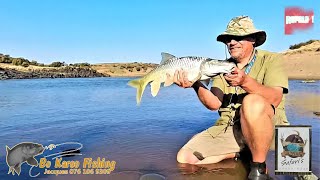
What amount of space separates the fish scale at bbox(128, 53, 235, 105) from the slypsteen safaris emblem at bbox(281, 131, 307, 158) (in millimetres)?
887

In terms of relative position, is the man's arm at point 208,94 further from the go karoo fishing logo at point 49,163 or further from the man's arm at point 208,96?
the go karoo fishing logo at point 49,163

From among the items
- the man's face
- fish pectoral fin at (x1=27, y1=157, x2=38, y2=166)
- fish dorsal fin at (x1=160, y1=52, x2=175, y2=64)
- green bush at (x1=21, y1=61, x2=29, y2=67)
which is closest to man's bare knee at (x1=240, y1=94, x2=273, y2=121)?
the man's face

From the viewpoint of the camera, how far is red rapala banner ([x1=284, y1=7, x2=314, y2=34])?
4.60 metres

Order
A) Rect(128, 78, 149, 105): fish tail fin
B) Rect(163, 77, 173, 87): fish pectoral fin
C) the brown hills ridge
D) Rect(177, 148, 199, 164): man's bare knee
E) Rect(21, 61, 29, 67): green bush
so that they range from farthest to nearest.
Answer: Rect(21, 61, 29, 67): green bush, the brown hills ridge, Rect(128, 78, 149, 105): fish tail fin, Rect(177, 148, 199, 164): man's bare knee, Rect(163, 77, 173, 87): fish pectoral fin

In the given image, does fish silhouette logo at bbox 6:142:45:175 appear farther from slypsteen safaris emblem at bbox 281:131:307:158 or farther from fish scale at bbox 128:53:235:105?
slypsteen safaris emblem at bbox 281:131:307:158

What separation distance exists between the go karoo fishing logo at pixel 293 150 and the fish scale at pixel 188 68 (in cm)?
84

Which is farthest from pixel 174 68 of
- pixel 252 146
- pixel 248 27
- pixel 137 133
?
pixel 137 133

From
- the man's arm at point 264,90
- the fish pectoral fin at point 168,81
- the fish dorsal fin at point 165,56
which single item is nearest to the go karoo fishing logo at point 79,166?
the fish pectoral fin at point 168,81

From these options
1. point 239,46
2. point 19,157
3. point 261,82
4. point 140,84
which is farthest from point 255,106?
point 19,157

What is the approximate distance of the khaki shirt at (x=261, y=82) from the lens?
3.67 m

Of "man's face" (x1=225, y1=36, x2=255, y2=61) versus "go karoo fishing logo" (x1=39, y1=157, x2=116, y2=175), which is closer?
"man's face" (x1=225, y1=36, x2=255, y2=61)

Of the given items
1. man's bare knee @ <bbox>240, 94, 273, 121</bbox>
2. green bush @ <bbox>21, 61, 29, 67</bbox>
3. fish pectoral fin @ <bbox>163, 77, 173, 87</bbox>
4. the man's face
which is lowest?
man's bare knee @ <bbox>240, 94, 273, 121</bbox>

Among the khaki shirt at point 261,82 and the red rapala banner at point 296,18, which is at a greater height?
the red rapala banner at point 296,18

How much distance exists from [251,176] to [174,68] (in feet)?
4.73
